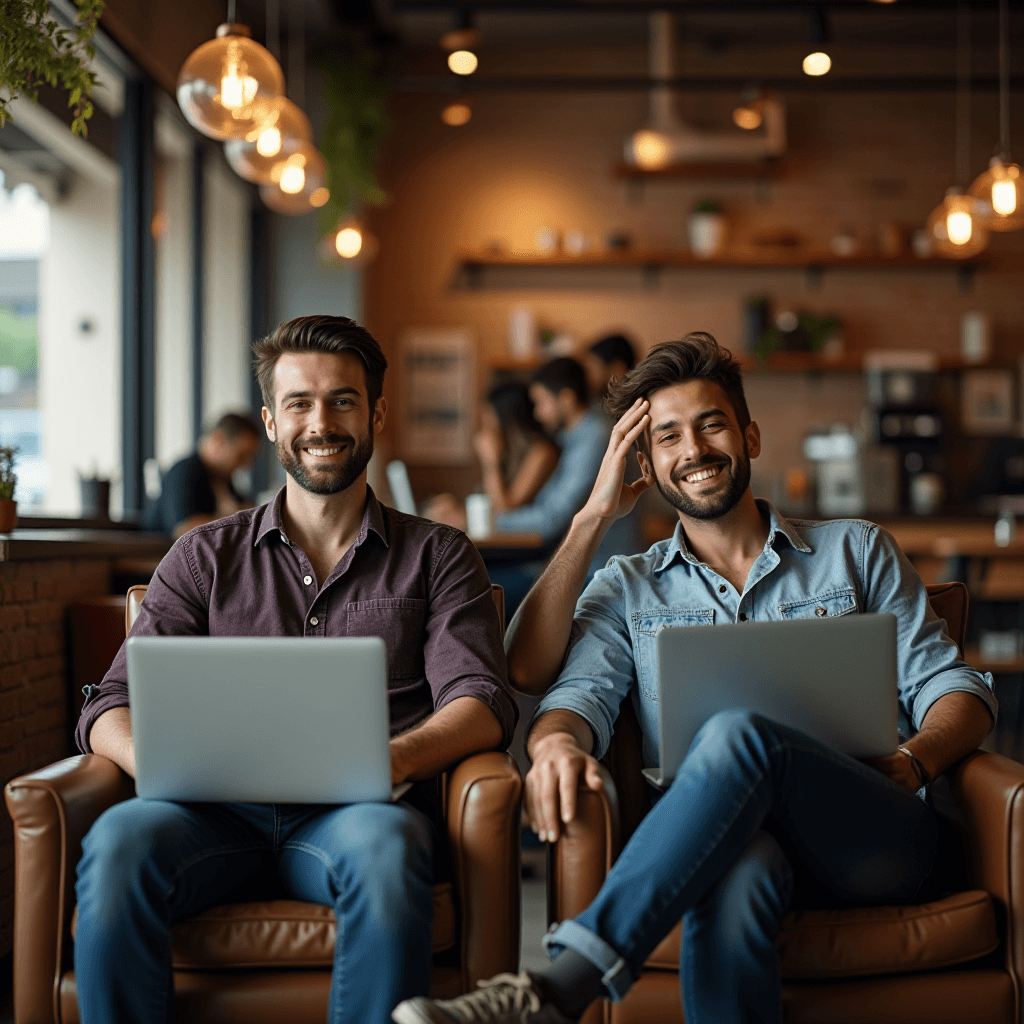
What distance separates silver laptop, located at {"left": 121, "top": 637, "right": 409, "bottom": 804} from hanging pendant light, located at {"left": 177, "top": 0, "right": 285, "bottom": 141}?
186 centimetres

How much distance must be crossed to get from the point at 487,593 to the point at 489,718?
25 centimetres

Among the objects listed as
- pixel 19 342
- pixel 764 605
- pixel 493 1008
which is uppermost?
pixel 19 342

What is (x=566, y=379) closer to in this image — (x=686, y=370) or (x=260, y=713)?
(x=686, y=370)

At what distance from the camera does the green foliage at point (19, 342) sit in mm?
3711

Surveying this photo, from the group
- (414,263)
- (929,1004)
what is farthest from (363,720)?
(414,263)

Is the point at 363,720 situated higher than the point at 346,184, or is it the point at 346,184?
the point at 346,184

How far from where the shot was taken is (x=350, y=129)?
20.0 feet

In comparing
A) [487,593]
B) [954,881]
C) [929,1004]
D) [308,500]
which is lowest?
[929,1004]

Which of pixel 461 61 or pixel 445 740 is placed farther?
pixel 461 61

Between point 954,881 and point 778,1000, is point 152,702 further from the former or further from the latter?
point 954,881

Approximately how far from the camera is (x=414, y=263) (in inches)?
A: 270

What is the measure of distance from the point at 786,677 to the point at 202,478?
282 cm

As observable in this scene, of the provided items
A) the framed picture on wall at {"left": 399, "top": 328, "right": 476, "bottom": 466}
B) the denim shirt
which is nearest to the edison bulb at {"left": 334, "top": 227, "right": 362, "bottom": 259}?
the framed picture on wall at {"left": 399, "top": 328, "right": 476, "bottom": 466}

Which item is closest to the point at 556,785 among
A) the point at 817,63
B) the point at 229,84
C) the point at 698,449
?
the point at 698,449
